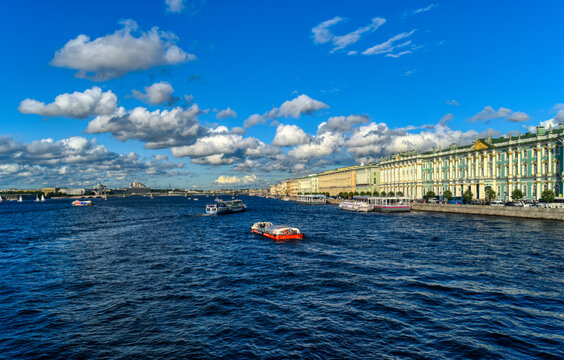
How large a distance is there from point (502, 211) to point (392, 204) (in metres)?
27.5

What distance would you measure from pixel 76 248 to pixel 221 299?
25.6 meters

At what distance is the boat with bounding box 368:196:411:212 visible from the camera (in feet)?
278

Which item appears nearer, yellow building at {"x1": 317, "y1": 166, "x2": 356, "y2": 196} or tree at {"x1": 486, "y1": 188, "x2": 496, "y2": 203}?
tree at {"x1": 486, "y1": 188, "x2": 496, "y2": 203}

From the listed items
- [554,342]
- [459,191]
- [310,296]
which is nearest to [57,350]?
[310,296]

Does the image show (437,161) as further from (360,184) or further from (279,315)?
(279,315)

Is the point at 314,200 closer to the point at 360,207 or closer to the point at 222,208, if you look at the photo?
the point at 360,207

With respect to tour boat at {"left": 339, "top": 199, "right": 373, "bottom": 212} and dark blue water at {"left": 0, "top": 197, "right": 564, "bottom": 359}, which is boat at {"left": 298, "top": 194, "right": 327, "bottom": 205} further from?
dark blue water at {"left": 0, "top": 197, "right": 564, "bottom": 359}

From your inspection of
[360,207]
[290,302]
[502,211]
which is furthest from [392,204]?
[290,302]

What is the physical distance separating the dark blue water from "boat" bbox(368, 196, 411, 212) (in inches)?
1939

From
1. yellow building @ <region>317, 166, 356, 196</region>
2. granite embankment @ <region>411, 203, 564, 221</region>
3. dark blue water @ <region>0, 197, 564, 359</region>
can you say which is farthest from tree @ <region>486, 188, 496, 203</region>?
yellow building @ <region>317, 166, 356, 196</region>

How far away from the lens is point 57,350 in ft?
45.4

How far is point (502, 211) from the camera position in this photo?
204ft

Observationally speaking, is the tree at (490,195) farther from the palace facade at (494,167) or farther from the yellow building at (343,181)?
the yellow building at (343,181)

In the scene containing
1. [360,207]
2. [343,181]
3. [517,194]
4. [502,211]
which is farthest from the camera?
[343,181]
